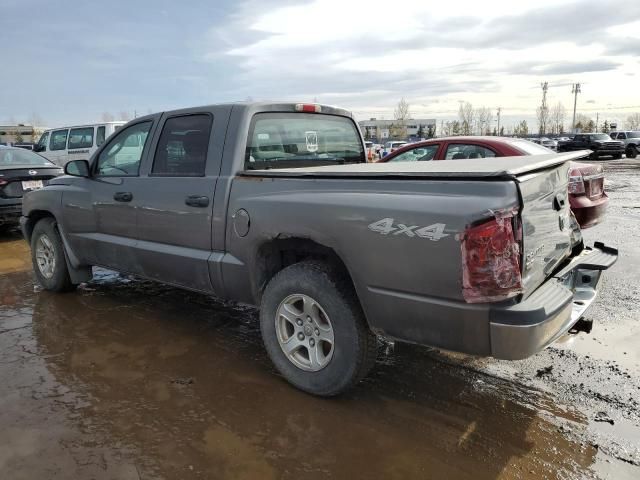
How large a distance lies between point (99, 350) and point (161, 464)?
174 centimetres

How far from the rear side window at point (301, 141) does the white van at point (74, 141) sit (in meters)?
10.3

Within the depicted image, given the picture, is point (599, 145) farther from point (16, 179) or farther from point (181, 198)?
point (181, 198)

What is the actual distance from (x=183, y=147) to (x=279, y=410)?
223 cm

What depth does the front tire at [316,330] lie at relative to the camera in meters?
3.12

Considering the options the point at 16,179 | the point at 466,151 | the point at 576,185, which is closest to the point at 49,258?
the point at 16,179

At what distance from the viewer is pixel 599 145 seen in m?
32.6

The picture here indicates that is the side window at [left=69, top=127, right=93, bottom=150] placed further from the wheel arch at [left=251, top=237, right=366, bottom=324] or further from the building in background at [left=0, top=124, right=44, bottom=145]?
the building in background at [left=0, top=124, right=44, bottom=145]

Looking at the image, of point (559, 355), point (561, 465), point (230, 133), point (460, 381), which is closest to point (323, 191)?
point (230, 133)

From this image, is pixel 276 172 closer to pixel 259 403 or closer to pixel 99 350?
pixel 259 403

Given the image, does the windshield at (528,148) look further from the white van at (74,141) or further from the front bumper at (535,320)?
the white van at (74,141)

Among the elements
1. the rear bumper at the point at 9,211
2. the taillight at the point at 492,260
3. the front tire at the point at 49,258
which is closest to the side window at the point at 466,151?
the taillight at the point at 492,260

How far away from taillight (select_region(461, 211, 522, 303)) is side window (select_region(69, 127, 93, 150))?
13.7 metres

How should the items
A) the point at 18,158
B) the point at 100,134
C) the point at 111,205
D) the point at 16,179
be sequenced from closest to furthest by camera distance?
the point at 111,205, the point at 16,179, the point at 18,158, the point at 100,134

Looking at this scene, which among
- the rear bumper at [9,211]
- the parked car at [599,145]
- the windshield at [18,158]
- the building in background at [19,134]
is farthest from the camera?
the building in background at [19,134]
